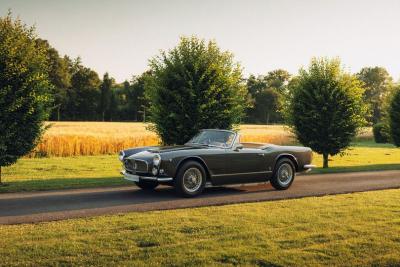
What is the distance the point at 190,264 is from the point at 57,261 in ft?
5.24

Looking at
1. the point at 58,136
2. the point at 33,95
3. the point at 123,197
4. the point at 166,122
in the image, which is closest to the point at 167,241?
the point at 123,197

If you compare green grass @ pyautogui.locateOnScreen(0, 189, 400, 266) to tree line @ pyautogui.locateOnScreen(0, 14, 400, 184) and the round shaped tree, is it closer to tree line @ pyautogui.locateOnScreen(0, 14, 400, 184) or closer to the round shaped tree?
tree line @ pyautogui.locateOnScreen(0, 14, 400, 184)

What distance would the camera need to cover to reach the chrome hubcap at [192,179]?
11.2 meters

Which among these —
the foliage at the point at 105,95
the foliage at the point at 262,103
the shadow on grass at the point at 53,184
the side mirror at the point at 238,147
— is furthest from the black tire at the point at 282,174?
the foliage at the point at 262,103

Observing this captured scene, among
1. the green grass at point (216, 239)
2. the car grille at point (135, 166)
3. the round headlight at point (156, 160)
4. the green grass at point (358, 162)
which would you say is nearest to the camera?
the green grass at point (216, 239)

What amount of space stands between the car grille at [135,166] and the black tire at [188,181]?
816 millimetres

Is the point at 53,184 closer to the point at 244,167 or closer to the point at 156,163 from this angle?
the point at 156,163

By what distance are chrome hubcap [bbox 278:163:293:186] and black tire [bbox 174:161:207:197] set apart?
253cm

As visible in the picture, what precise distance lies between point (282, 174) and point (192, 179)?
294 centimetres

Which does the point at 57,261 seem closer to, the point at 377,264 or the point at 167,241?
the point at 167,241

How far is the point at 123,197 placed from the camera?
37.0 feet

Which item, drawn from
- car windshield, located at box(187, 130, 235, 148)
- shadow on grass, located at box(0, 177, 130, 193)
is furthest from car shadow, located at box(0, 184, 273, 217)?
car windshield, located at box(187, 130, 235, 148)

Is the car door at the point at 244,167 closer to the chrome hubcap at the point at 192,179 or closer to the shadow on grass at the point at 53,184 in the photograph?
the chrome hubcap at the point at 192,179

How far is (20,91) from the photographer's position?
13.1 m
